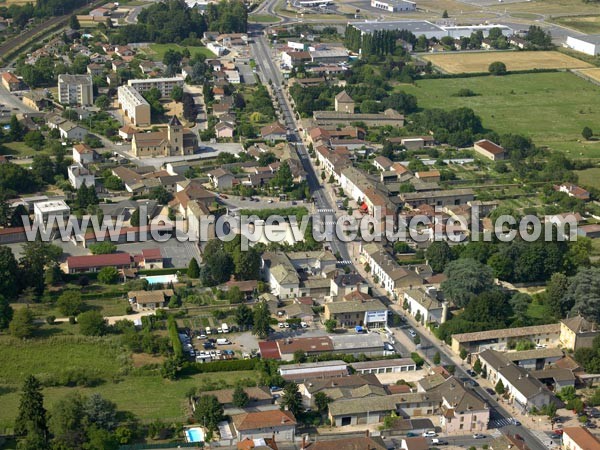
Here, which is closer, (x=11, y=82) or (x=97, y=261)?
(x=97, y=261)

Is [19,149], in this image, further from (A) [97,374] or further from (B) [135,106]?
(A) [97,374]

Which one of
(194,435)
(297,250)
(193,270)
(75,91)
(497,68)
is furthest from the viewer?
(497,68)

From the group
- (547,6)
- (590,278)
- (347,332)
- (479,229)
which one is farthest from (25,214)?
(547,6)

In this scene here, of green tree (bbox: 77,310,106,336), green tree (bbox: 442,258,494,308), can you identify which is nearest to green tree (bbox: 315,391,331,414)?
green tree (bbox: 442,258,494,308)

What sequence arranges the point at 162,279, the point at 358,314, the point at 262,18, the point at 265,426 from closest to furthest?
the point at 265,426 → the point at 358,314 → the point at 162,279 → the point at 262,18

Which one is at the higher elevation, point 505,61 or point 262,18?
point 262,18

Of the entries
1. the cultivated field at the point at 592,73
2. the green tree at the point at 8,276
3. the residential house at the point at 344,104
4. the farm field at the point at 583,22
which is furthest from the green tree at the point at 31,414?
the farm field at the point at 583,22

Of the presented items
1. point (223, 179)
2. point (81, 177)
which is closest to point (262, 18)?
point (223, 179)
